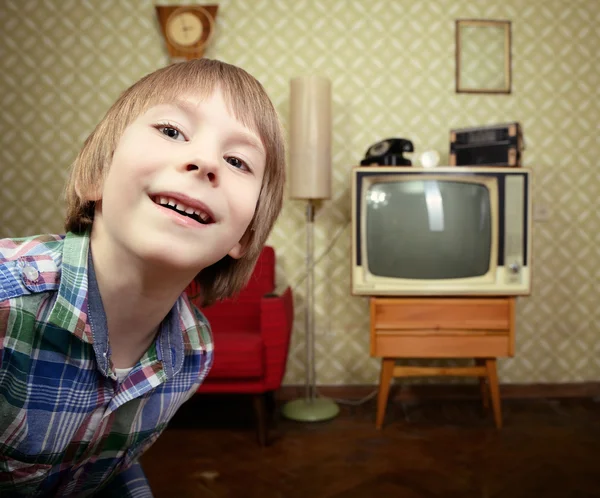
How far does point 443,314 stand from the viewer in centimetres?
234

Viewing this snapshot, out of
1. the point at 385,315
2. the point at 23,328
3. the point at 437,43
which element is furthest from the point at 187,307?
the point at 437,43

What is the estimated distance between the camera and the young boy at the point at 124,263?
1.78 feet

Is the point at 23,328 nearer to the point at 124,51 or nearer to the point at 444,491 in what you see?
the point at 444,491

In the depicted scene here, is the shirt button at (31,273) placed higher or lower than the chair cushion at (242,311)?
higher

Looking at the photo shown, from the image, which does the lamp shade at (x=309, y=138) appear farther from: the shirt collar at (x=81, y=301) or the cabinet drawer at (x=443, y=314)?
the shirt collar at (x=81, y=301)

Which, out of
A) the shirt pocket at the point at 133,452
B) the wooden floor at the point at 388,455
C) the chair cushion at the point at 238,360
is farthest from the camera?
the chair cushion at the point at 238,360

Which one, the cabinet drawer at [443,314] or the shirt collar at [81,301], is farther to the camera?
the cabinet drawer at [443,314]

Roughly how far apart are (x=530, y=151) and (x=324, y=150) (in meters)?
1.33

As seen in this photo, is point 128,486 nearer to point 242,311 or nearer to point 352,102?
point 242,311

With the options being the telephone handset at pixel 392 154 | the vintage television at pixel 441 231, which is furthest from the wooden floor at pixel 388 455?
the telephone handset at pixel 392 154

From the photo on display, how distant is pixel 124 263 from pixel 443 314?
6.49 feet

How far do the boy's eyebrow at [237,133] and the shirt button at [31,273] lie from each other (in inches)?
10.4

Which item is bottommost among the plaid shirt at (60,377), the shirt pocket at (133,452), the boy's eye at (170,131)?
the shirt pocket at (133,452)

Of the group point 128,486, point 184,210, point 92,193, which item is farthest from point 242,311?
point 184,210
